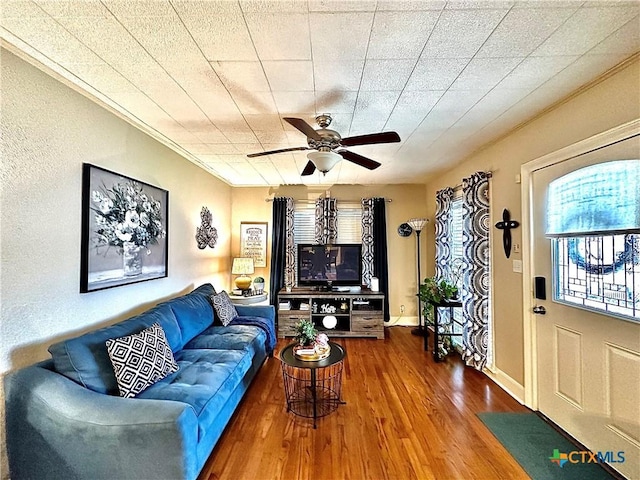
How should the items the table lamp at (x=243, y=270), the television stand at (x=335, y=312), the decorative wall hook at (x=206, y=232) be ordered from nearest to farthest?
the decorative wall hook at (x=206, y=232), the television stand at (x=335, y=312), the table lamp at (x=243, y=270)

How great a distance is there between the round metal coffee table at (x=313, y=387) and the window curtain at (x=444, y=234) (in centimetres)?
223

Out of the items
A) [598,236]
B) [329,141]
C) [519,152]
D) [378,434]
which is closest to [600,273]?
[598,236]

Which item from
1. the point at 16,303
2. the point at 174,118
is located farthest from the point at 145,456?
the point at 174,118

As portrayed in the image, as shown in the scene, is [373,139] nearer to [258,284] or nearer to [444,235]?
[444,235]

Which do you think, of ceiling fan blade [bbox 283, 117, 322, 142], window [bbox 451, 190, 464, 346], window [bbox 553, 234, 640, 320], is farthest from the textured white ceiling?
window [bbox 451, 190, 464, 346]

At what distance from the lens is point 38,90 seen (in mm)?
1776

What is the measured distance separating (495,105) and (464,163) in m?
1.60

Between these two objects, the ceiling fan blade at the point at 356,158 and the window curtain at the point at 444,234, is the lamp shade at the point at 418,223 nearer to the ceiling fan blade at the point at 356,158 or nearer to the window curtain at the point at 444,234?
the window curtain at the point at 444,234

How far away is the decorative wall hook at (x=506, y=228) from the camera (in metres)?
2.80

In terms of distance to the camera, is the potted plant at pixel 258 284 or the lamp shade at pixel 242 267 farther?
the potted plant at pixel 258 284

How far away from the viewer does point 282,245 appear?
515 centimetres

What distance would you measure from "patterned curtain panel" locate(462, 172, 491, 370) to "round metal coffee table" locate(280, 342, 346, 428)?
65.5 inches

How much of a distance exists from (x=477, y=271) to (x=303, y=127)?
104 inches

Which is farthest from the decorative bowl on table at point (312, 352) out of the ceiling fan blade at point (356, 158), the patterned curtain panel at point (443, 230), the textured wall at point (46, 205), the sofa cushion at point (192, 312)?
the patterned curtain panel at point (443, 230)
